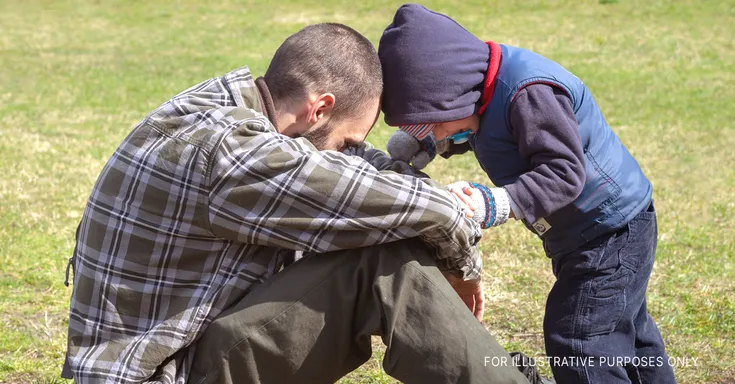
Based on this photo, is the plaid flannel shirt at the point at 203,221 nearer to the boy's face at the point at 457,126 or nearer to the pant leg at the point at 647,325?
the boy's face at the point at 457,126

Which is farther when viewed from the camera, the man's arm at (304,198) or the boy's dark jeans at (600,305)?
the boy's dark jeans at (600,305)

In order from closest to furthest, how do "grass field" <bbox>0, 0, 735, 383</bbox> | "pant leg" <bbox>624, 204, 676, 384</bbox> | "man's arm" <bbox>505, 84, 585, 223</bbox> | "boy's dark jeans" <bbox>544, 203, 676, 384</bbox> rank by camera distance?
"man's arm" <bbox>505, 84, 585, 223</bbox> → "boy's dark jeans" <bbox>544, 203, 676, 384</bbox> → "pant leg" <bbox>624, 204, 676, 384</bbox> → "grass field" <bbox>0, 0, 735, 383</bbox>

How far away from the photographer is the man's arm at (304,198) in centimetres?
239

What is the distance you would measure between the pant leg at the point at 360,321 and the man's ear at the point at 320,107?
45 cm

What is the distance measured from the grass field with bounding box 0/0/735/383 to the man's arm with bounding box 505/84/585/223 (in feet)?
3.79

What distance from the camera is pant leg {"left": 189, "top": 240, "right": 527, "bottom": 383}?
2.46 metres

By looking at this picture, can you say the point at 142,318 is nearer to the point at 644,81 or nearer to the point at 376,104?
the point at 376,104

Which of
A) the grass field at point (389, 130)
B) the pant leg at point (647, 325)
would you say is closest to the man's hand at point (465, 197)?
the pant leg at point (647, 325)

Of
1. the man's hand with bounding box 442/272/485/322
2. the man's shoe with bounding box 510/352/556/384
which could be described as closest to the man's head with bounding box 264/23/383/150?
the man's hand with bounding box 442/272/485/322

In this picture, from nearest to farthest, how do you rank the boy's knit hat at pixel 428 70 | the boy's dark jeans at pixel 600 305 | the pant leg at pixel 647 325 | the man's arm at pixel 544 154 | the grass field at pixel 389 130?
1. the man's arm at pixel 544 154
2. the boy's knit hat at pixel 428 70
3. the boy's dark jeans at pixel 600 305
4. the pant leg at pixel 647 325
5. the grass field at pixel 389 130

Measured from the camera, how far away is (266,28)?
16.3m

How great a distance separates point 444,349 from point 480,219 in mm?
448

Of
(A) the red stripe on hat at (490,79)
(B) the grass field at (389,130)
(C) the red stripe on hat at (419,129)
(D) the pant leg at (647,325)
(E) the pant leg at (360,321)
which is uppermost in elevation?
Result: (A) the red stripe on hat at (490,79)

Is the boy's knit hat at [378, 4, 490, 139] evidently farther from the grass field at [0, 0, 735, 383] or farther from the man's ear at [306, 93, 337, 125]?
the grass field at [0, 0, 735, 383]
